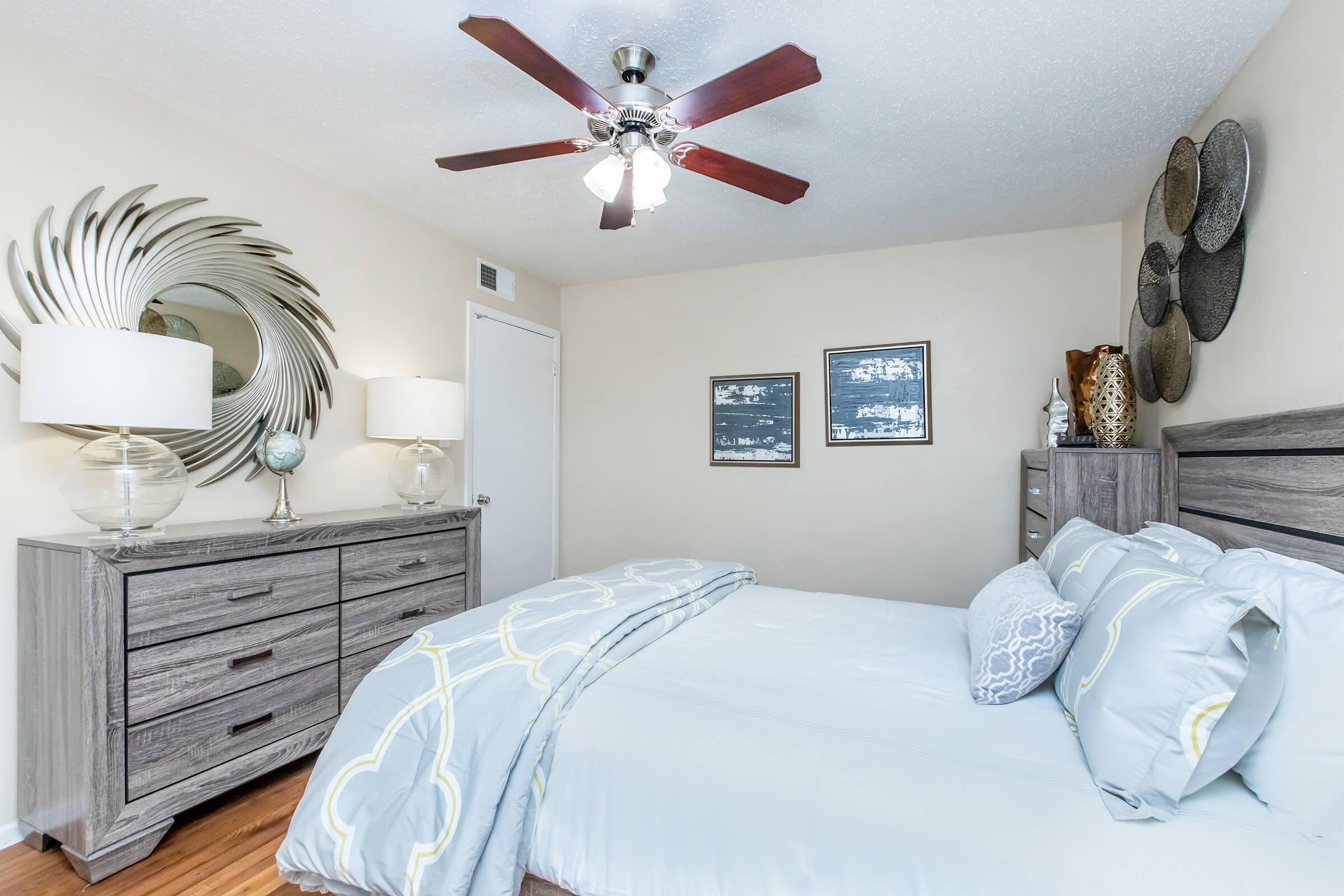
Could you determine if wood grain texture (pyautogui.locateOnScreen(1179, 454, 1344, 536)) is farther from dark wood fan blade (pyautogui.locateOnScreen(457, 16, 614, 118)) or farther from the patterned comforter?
dark wood fan blade (pyautogui.locateOnScreen(457, 16, 614, 118))

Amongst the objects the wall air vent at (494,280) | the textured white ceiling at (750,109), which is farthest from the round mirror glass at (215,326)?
the wall air vent at (494,280)

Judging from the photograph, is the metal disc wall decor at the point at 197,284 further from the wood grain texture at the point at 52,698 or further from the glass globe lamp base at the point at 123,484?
the wood grain texture at the point at 52,698

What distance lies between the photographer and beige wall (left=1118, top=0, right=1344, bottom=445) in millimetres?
1517

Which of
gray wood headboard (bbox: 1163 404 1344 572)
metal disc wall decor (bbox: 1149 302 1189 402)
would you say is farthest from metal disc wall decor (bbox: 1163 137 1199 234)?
gray wood headboard (bbox: 1163 404 1344 572)

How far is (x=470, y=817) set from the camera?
1248 millimetres

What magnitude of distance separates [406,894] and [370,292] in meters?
2.57

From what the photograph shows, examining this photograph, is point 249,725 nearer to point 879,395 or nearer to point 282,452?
point 282,452

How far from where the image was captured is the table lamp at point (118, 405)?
171cm

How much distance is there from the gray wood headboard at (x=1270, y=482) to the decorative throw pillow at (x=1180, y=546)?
0.51 ft

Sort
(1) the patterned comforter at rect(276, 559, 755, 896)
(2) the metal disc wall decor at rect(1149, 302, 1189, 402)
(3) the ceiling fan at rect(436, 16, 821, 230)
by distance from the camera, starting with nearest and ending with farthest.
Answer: (1) the patterned comforter at rect(276, 559, 755, 896) < (3) the ceiling fan at rect(436, 16, 821, 230) < (2) the metal disc wall decor at rect(1149, 302, 1189, 402)

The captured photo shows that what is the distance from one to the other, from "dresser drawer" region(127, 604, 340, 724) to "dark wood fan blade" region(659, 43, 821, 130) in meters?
2.06

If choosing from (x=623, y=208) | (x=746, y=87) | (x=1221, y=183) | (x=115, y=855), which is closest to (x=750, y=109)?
(x=623, y=208)

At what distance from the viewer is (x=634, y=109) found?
1.78 m

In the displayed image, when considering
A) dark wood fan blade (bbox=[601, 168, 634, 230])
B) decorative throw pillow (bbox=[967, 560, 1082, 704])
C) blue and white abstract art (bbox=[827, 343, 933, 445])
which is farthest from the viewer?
blue and white abstract art (bbox=[827, 343, 933, 445])
